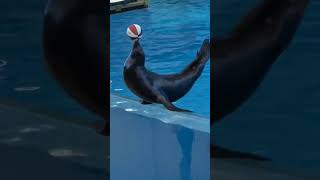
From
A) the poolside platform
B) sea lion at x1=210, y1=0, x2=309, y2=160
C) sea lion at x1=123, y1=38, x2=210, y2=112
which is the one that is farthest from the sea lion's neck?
sea lion at x1=210, y1=0, x2=309, y2=160

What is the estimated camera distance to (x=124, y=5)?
14.7 ft

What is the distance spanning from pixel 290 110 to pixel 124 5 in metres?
1.11

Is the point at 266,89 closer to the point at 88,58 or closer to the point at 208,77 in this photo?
the point at 208,77

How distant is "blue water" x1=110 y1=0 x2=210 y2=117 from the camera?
14.3 ft

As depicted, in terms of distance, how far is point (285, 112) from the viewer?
4.75 m

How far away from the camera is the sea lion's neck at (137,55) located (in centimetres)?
440

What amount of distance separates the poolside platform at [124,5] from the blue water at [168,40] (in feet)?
0.08

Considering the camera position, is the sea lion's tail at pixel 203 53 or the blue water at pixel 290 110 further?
the blue water at pixel 290 110

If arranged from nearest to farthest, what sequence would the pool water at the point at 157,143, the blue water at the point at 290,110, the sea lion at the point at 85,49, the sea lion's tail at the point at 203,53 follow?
the sea lion's tail at the point at 203,53
the pool water at the point at 157,143
the blue water at the point at 290,110
the sea lion at the point at 85,49

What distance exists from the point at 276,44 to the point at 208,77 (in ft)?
1.93

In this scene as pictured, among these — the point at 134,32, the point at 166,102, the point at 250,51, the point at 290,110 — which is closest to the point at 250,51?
the point at 250,51

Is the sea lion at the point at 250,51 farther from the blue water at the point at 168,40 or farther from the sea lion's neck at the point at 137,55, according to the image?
the sea lion's neck at the point at 137,55

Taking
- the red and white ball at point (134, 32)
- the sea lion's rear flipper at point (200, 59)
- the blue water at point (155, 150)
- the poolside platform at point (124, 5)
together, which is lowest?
the blue water at point (155, 150)

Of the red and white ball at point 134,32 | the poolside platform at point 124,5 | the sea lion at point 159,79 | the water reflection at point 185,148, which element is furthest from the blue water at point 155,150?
the poolside platform at point 124,5
